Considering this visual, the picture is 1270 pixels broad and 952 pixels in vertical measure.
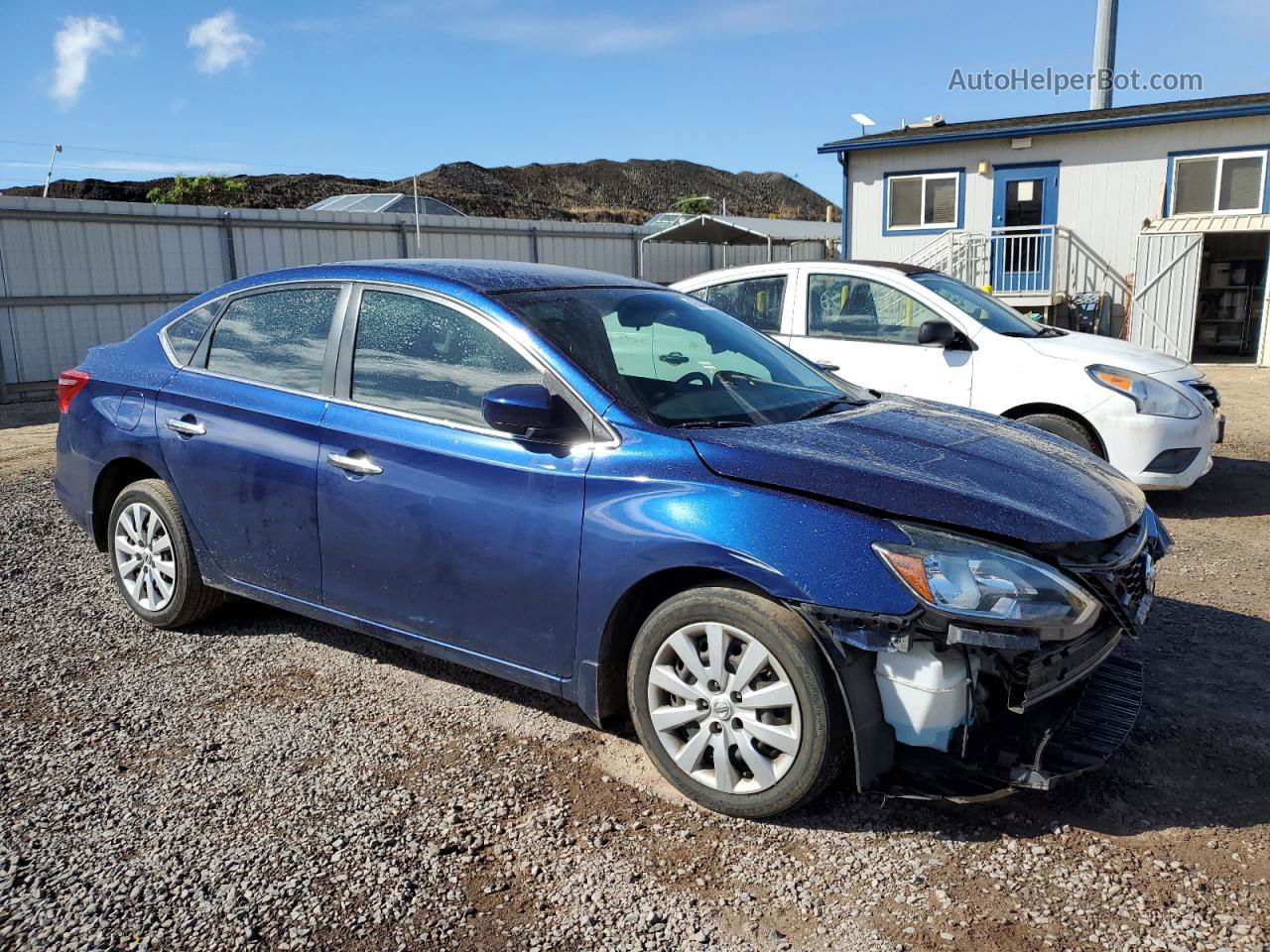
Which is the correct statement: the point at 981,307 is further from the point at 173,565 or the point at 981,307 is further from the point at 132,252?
the point at 132,252

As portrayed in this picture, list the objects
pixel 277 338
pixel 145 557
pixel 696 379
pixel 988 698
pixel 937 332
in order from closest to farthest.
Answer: pixel 988 698, pixel 696 379, pixel 277 338, pixel 145 557, pixel 937 332

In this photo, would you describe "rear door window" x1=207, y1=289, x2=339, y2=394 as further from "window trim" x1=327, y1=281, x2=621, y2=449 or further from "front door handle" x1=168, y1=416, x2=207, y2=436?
"front door handle" x1=168, y1=416, x2=207, y2=436

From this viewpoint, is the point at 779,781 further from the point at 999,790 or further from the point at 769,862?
the point at 999,790

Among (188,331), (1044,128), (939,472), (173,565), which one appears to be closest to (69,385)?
(188,331)

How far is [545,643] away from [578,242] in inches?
646

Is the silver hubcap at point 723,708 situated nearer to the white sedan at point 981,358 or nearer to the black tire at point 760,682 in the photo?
the black tire at point 760,682

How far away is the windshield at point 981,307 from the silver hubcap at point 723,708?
477cm

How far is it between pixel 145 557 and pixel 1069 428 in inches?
213

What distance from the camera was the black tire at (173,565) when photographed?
4434 millimetres

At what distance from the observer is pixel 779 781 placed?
9.68 feet

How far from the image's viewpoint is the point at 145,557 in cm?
462

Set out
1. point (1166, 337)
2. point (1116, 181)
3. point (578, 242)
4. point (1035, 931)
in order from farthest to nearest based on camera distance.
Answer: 1. point (578, 242)
2. point (1116, 181)
3. point (1166, 337)
4. point (1035, 931)

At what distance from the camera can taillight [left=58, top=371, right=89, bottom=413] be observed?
4805mm

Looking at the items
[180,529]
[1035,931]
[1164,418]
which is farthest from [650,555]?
[1164,418]
